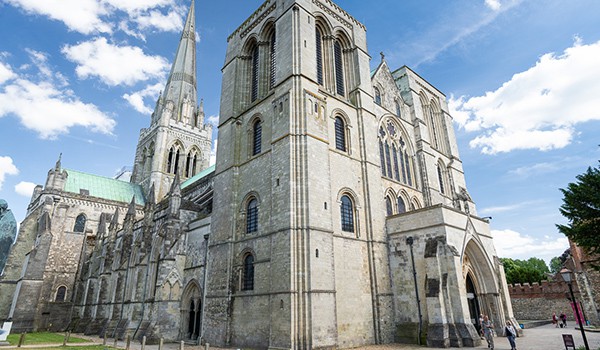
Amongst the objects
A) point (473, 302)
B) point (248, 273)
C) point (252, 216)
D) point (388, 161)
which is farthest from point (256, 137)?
point (473, 302)

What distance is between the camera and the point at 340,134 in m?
21.0

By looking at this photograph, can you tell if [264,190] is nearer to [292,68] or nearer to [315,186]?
[315,186]

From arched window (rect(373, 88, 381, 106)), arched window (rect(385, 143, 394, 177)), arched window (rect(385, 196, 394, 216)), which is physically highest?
arched window (rect(373, 88, 381, 106))

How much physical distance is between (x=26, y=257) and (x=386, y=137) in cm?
3895

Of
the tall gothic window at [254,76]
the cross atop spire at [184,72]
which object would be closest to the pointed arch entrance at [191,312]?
the tall gothic window at [254,76]

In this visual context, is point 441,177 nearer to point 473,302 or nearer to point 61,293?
point 473,302

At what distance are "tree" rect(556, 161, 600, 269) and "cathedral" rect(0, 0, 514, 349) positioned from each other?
16.3 feet

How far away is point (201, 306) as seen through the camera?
21.2 meters

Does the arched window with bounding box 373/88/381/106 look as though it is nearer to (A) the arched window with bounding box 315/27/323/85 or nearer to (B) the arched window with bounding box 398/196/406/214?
(A) the arched window with bounding box 315/27/323/85

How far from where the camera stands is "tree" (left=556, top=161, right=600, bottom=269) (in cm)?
1295

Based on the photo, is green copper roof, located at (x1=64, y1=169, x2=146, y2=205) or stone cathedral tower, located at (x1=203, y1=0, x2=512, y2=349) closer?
stone cathedral tower, located at (x1=203, y1=0, x2=512, y2=349)

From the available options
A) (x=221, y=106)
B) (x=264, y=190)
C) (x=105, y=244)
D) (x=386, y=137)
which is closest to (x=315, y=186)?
(x=264, y=190)

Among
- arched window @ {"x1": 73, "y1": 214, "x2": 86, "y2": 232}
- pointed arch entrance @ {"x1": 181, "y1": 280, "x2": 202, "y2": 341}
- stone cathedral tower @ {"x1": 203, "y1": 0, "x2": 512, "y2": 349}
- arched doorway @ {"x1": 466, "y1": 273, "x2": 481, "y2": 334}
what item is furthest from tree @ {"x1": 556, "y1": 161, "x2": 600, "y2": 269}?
arched window @ {"x1": 73, "y1": 214, "x2": 86, "y2": 232}

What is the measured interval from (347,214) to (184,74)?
4339 centimetres
